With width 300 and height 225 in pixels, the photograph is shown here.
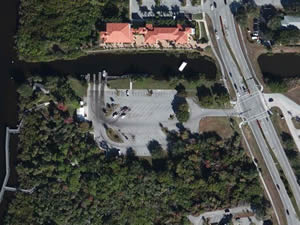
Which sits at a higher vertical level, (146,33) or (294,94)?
(146,33)

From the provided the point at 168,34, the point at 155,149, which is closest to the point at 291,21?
the point at 168,34

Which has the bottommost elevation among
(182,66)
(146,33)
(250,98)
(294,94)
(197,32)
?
(294,94)

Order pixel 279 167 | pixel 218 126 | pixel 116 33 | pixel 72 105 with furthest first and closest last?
pixel 218 126
pixel 279 167
pixel 72 105
pixel 116 33

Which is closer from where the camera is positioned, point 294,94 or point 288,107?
point 288,107

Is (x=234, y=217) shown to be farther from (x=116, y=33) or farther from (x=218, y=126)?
(x=116, y=33)

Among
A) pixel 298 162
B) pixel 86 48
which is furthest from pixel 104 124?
pixel 298 162

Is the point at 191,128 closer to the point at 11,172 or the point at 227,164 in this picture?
the point at 227,164

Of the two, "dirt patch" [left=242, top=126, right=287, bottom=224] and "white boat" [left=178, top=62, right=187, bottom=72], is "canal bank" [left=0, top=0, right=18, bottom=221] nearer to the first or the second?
"white boat" [left=178, top=62, right=187, bottom=72]
